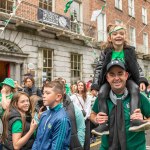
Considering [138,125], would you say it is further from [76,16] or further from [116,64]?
[76,16]

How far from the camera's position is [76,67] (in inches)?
802

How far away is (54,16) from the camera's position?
1798 cm

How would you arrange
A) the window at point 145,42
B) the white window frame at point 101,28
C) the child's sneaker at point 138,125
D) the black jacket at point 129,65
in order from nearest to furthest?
the child's sneaker at point 138,125
the black jacket at point 129,65
the white window frame at point 101,28
the window at point 145,42

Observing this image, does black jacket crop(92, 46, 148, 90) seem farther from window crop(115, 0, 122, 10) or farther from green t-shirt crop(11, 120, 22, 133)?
window crop(115, 0, 122, 10)

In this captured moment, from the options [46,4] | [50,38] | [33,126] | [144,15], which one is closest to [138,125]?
[33,126]

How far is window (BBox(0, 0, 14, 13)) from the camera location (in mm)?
15853

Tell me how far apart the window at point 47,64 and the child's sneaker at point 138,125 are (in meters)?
14.7

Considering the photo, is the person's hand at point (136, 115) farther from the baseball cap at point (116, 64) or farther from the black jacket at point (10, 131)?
the black jacket at point (10, 131)

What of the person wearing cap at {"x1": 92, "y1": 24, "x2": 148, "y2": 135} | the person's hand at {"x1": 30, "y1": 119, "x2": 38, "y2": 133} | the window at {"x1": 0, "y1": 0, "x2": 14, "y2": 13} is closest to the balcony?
the window at {"x1": 0, "y1": 0, "x2": 14, "y2": 13}

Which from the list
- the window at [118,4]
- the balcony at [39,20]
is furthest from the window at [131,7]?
the balcony at [39,20]

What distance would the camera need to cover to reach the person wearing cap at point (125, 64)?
118 inches

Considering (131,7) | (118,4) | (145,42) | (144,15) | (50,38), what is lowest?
(50,38)

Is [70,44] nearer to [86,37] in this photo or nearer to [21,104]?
[86,37]

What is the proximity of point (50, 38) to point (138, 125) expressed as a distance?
15673 mm
